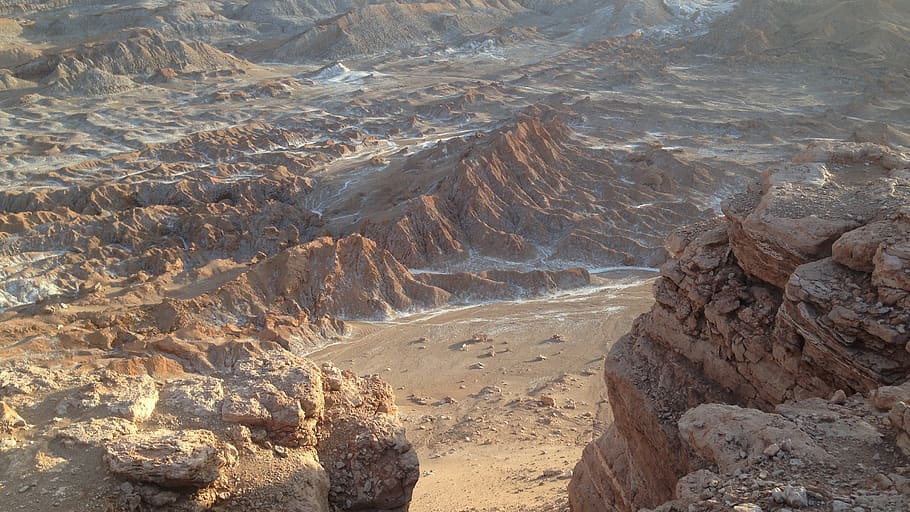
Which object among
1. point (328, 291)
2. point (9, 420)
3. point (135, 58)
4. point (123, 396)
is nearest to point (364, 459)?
point (123, 396)

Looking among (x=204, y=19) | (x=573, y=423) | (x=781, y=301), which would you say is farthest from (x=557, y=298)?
(x=204, y=19)

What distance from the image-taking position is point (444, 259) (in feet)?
81.8

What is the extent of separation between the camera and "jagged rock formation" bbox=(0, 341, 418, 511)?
6090 millimetres

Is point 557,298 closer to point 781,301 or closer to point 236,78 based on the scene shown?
point 781,301

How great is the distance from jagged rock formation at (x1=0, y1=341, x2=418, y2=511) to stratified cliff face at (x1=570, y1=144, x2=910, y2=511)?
278 centimetres

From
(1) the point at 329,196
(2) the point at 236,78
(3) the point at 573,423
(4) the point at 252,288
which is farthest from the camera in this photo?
(2) the point at 236,78

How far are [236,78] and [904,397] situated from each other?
58081 mm

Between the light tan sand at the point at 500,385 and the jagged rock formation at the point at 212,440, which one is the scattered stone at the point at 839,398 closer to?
the jagged rock formation at the point at 212,440

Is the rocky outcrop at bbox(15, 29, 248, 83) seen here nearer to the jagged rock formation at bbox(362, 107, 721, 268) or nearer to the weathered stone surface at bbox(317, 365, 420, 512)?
the jagged rock formation at bbox(362, 107, 721, 268)

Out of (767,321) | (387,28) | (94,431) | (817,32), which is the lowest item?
(817,32)

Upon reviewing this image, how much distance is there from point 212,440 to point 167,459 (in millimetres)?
492

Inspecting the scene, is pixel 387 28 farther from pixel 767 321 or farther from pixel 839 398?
pixel 839 398

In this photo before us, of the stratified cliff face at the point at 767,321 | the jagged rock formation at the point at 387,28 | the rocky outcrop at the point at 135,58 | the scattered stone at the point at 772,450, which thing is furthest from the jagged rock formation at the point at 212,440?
the jagged rock formation at the point at 387,28

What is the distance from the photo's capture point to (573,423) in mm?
15016
